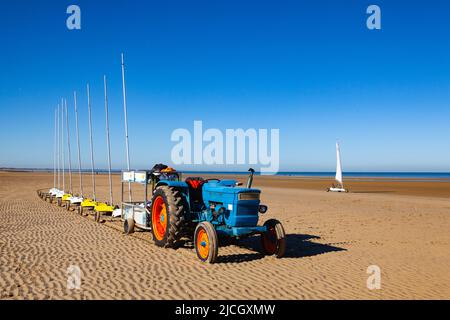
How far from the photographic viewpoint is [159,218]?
936 centimetres

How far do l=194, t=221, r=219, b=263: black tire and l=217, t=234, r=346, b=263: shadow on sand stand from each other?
1.12ft

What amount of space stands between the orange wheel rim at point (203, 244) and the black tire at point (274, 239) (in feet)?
4.66

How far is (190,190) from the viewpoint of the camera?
8.92 metres

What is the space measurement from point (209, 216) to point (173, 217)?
75cm

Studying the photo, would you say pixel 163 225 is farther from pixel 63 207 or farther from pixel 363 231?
pixel 63 207

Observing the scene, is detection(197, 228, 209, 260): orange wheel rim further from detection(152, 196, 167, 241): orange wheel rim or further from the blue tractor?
detection(152, 196, 167, 241): orange wheel rim

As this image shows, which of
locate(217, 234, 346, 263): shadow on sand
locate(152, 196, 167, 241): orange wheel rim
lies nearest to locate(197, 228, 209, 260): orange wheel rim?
locate(217, 234, 346, 263): shadow on sand

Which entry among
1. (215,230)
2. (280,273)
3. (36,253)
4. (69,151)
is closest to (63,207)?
(69,151)

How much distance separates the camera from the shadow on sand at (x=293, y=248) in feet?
26.3

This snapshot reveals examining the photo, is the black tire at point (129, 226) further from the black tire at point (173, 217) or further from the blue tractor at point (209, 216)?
the black tire at point (173, 217)

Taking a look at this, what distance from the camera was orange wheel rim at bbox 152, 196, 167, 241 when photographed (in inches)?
357

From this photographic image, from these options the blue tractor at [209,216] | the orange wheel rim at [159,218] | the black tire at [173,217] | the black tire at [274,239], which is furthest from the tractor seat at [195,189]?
the black tire at [274,239]

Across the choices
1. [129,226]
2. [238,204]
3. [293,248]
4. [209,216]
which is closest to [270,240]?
[293,248]
